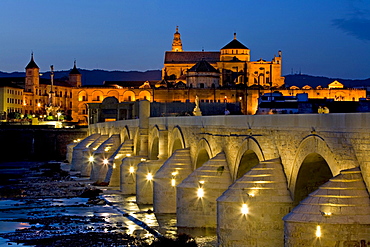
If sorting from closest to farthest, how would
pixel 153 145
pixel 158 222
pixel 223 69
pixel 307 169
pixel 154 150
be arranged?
pixel 307 169 < pixel 158 222 < pixel 153 145 < pixel 154 150 < pixel 223 69

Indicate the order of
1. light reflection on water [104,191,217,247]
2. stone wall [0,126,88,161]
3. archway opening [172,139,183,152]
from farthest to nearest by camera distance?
stone wall [0,126,88,161], archway opening [172,139,183,152], light reflection on water [104,191,217,247]

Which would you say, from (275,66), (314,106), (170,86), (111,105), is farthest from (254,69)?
(314,106)

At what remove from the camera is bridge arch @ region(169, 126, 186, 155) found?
1266 inches

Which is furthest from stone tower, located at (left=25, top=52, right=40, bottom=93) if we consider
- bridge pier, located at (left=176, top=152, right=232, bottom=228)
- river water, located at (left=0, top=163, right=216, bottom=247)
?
bridge pier, located at (left=176, top=152, right=232, bottom=228)

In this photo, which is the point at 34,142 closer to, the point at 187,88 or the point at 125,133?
the point at 125,133

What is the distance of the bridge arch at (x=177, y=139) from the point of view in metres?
32.2

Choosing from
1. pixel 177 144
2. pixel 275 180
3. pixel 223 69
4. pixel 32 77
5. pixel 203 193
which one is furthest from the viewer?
pixel 32 77

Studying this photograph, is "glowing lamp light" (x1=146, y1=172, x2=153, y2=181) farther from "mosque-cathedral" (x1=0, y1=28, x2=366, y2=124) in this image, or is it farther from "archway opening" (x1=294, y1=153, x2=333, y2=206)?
"mosque-cathedral" (x1=0, y1=28, x2=366, y2=124)

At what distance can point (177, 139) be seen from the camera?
33.6m

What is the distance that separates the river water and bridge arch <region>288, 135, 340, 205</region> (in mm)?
4434

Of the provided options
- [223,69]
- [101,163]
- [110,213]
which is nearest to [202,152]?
[110,213]

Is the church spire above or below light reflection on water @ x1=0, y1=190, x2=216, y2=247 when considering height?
above

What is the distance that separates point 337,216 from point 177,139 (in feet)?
63.6

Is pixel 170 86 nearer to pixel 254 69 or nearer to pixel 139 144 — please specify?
pixel 254 69
